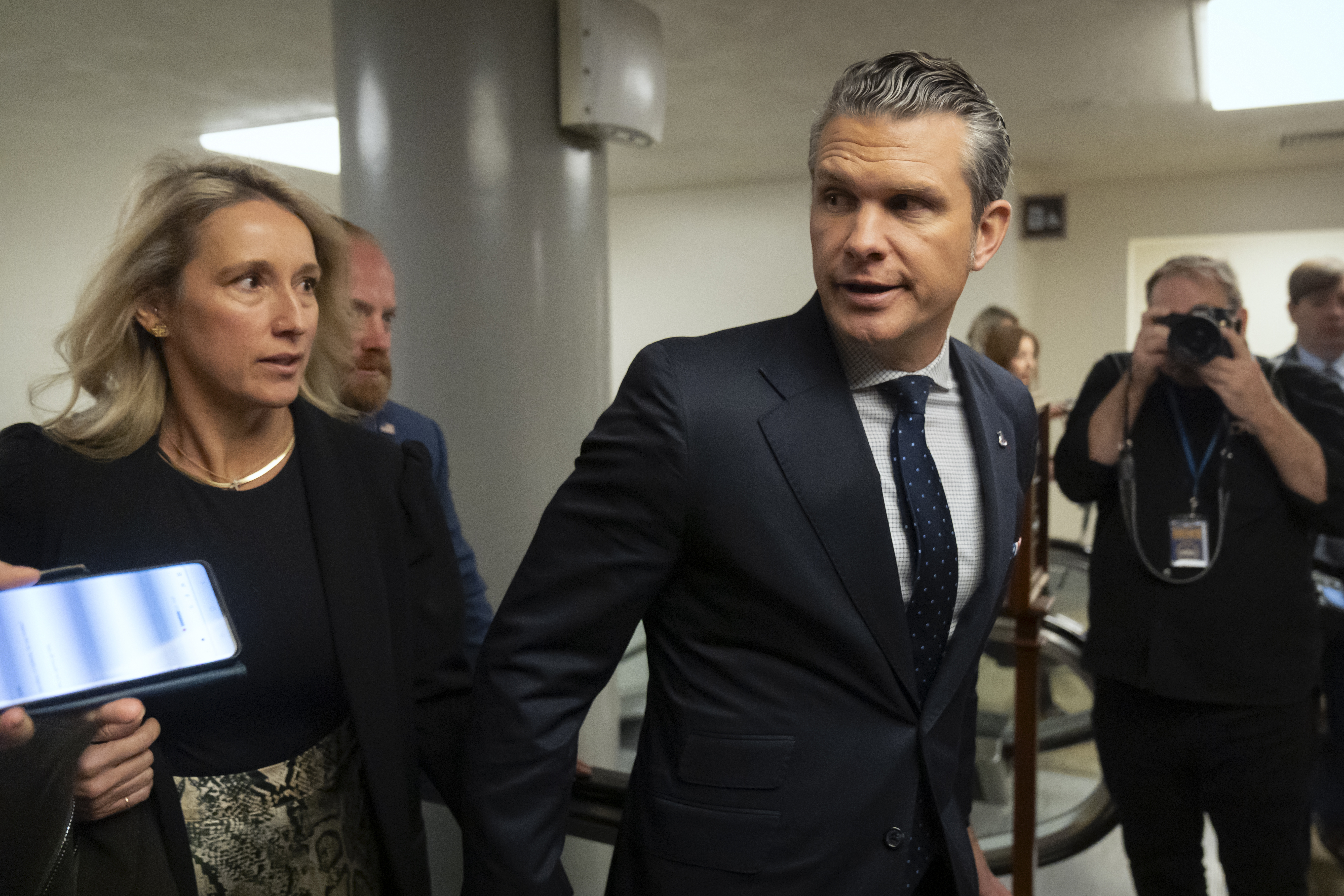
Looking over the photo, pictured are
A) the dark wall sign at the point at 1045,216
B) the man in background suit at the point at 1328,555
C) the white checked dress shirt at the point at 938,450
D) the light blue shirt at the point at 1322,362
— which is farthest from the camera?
the dark wall sign at the point at 1045,216

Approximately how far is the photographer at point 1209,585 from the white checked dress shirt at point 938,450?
3.80 feet

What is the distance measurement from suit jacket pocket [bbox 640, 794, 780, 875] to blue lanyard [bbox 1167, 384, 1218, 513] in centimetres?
158

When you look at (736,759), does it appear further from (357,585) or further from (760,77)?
(760,77)

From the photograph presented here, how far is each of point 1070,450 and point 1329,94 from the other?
4427 mm

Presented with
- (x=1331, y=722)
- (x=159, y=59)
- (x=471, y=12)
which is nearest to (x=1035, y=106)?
(x=1331, y=722)

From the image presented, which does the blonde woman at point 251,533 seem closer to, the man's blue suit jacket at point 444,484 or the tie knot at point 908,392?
the man's blue suit jacket at point 444,484

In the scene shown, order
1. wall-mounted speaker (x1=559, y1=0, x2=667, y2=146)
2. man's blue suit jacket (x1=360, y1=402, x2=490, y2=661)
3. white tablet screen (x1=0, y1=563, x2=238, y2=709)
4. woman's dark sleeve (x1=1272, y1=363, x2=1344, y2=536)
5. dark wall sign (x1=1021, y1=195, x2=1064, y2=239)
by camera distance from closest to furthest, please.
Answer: white tablet screen (x1=0, y1=563, x2=238, y2=709), man's blue suit jacket (x1=360, y1=402, x2=490, y2=661), woman's dark sleeve (x1=1272, y1=363, x2=1344, y2=536), wall-mounted speaker (x1=559, y1=0, x2=667, y2=146), dark wall sign (x1=1021, y1=195, x2=1064, y2=239)

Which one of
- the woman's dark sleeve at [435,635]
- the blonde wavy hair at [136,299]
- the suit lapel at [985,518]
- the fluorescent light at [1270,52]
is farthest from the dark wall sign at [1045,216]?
the blonde wavy hair at [136,299]

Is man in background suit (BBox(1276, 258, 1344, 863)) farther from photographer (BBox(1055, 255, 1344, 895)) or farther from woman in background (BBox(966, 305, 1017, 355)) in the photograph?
woman in background (BBox(966, 305, 1017, 355))

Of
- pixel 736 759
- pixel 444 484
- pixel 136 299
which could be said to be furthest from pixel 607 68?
pixel 736 759

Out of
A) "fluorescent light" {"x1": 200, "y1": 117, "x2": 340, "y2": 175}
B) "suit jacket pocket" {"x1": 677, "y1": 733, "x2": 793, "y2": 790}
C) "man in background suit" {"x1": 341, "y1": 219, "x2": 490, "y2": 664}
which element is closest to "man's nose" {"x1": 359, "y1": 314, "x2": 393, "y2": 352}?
"man in background suit" {"x1": 341, "y1": 219, "x2": 490, "y2": 664}

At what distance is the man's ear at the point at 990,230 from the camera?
4.02ft

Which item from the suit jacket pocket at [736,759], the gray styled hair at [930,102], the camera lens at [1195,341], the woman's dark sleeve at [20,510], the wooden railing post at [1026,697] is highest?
the gray styled hair at [930,102]

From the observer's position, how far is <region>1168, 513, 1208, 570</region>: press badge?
7.25ft
